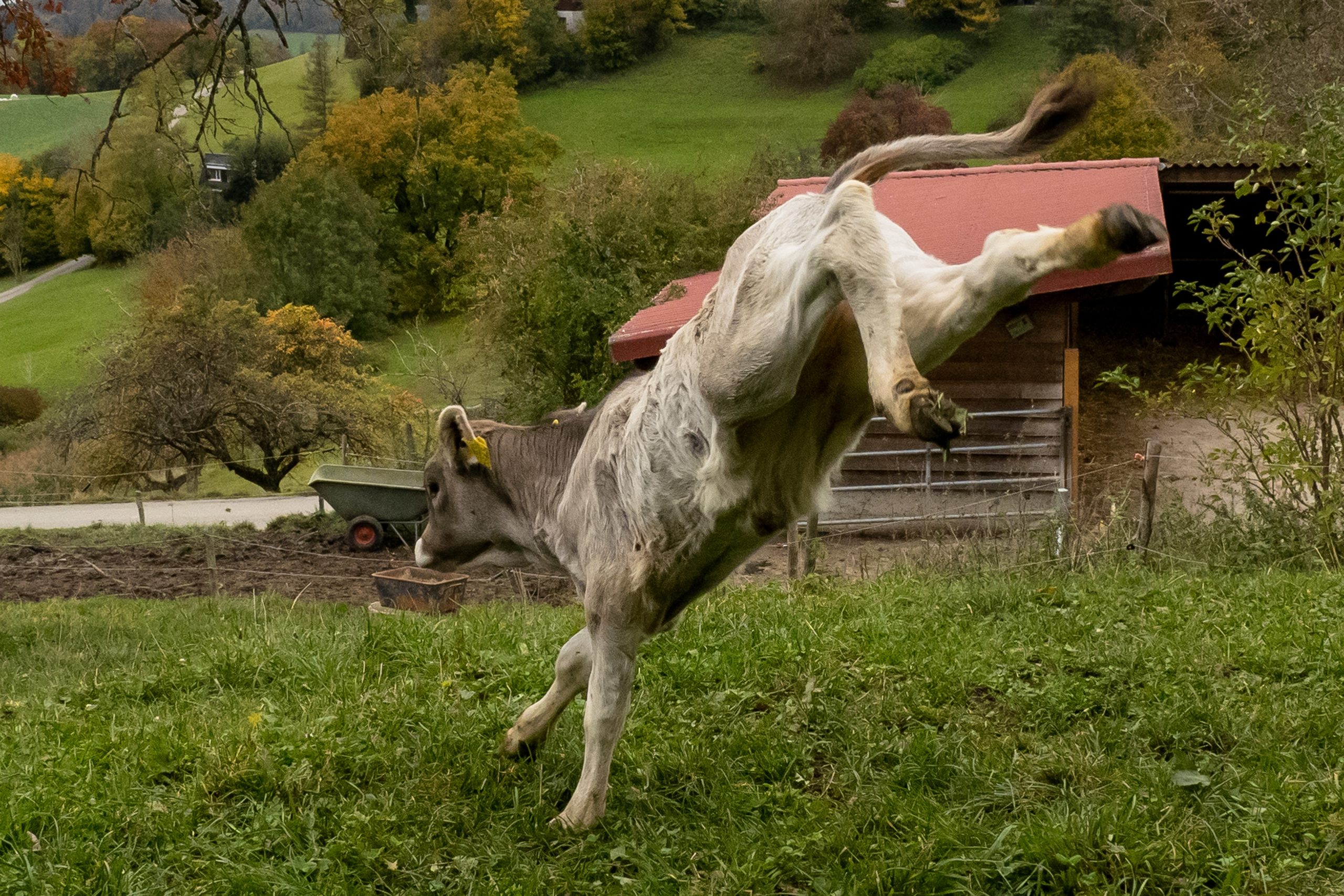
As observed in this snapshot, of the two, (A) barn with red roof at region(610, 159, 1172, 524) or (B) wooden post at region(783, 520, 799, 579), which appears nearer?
(B) wooden post at region(783, 520, 799, 579)

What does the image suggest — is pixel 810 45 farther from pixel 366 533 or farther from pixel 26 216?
pixel 366 533

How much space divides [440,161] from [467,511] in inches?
1787

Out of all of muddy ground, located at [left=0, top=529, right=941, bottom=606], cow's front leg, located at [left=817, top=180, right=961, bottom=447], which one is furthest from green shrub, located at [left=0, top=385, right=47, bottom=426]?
cow's front leg, located at [left=817, top=180, right=961, bottom=447]

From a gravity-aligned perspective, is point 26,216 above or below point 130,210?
below

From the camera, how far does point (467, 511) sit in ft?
16.7

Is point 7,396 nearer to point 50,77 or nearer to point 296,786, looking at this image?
point 50,77

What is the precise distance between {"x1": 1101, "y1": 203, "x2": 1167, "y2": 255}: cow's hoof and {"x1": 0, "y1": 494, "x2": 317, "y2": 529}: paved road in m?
19.5

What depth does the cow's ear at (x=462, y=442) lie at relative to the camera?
4.84 meters

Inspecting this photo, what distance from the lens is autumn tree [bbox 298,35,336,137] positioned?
4738cm

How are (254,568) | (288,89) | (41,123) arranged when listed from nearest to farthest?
(254,568)
(288,89)
(41,123)

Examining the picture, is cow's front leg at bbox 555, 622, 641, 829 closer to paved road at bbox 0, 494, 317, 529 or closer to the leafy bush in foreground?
the leafy bush in foreground

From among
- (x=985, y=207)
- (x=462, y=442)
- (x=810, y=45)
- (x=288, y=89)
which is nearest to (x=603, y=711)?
(x=462, y=442)

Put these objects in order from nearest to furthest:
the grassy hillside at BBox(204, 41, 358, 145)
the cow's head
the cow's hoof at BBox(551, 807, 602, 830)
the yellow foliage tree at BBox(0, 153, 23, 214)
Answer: the cow's hoof at BBox(551, 807, 602, 830) < the cow's head < the yellow foliage tree at BBox(0, 153, 23, 214) < the grassy hillside at BBox(204, 41, 358, 145)

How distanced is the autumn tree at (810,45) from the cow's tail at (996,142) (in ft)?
188
